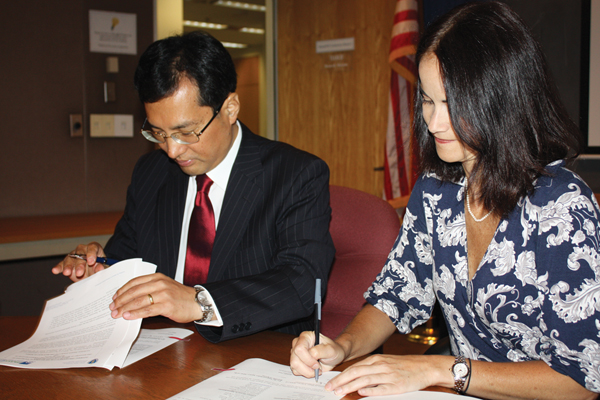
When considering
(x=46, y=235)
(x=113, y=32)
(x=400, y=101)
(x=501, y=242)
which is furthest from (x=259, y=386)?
(x=113, y=32)

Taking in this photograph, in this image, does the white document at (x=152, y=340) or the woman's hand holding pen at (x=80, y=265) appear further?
the woman's hand holding pen at (x=80, y=265)

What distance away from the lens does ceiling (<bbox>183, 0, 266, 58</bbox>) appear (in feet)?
25.6

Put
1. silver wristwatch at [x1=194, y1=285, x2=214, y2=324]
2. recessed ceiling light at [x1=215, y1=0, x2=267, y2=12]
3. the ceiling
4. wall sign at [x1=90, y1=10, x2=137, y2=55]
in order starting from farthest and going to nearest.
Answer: the ceiling → recessed ceiling light at [x1=215, y1=0, x2=267, y2=12] → wall sign at [x1=90, y1=10, x2=137, y2=55] → silver wristwatch at [x1=194, y1=285, x2=214, y2=324]

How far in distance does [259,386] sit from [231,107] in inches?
36.8

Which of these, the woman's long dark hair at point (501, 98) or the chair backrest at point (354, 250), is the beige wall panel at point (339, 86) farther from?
the woman's long dark hair at point (501, 98)

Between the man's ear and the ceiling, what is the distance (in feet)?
21.8

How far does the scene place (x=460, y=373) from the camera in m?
0.95

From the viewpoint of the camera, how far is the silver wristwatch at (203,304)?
1188 millimetres

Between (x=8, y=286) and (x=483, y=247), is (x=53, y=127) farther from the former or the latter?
(x=483, y=247)

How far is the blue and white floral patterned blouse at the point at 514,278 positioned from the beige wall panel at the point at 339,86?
99.3 inches

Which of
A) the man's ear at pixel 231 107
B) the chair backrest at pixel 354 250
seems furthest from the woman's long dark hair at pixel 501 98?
the man's ear at pixel 231 107

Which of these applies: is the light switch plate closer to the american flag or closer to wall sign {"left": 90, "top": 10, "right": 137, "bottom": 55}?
wall sign {"left": 90, "top": 10, "right": 137, "bottom": 55}

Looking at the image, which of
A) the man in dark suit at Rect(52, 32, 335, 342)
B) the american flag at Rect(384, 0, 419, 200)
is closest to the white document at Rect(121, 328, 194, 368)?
the man in dark suit at Rect(52, 32, 335, 342)

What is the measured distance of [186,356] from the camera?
42.7 inches
